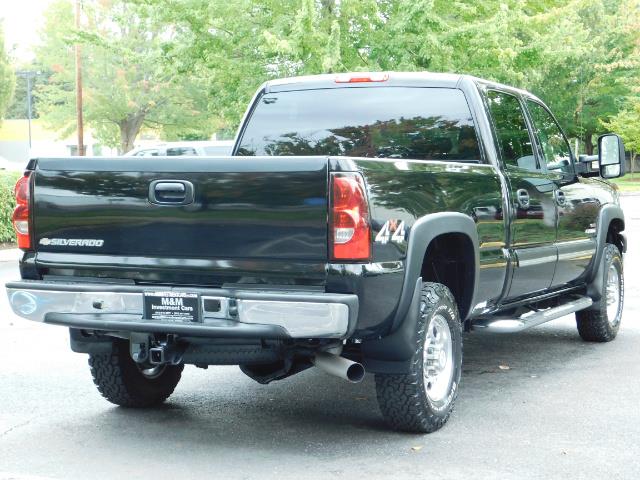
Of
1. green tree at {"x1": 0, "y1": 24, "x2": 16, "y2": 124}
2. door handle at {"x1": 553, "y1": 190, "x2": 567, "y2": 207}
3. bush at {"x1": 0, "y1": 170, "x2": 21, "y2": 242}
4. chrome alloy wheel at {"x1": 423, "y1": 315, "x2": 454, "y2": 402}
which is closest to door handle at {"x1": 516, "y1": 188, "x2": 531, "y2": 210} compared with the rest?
door handle at {"x1": 553, "y1": 190, "x2": 567, "y2": 207}

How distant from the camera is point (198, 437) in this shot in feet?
18.7

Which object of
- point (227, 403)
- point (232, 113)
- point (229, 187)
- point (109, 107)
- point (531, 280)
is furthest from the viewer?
point (109, 107)

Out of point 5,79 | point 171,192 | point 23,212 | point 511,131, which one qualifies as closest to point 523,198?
point 511,131

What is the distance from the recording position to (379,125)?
6.82m

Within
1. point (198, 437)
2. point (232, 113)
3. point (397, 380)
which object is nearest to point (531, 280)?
point (397, 380)

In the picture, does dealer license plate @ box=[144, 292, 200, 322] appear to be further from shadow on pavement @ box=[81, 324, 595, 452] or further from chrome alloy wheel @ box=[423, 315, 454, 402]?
chrome alloy wheel @ box=[423, 315, 454, 402]

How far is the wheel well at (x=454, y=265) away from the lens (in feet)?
20.0

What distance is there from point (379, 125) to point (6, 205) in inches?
539

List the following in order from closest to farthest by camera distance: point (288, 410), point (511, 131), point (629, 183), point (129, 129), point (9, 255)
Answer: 1. point (288, 410)
2. point (511, 131)
3. point (9, 255)
4. point (129, 129)
5. point (629, 183)

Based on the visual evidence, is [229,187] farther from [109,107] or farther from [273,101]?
[109,107]

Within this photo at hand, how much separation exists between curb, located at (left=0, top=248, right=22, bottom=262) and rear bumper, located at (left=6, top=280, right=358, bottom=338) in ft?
38.1

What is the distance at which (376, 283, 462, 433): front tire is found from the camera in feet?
18.0

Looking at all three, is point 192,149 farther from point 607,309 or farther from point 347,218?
point 347,218

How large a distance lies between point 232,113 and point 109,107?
2223cm
